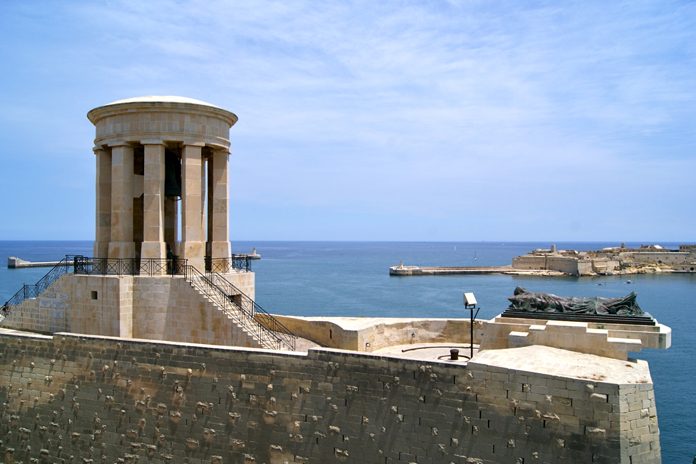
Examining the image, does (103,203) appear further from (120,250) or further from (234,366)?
(234,366)

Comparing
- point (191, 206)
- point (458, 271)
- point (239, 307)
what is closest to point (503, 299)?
point (458, 271)

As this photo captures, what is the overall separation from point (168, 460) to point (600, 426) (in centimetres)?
932

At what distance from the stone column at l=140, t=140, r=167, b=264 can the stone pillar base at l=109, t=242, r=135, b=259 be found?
60 centimetres

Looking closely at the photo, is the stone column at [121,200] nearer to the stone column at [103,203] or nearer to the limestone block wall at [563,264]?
the stone column at [103,203]

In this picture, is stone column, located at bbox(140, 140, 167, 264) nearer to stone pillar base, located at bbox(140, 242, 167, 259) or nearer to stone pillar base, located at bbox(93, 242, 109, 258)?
stone pillar base, located at bbox(140, 242, 167, 259)

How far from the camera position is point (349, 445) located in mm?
11086

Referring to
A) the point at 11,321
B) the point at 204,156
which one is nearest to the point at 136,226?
the point at 204,156

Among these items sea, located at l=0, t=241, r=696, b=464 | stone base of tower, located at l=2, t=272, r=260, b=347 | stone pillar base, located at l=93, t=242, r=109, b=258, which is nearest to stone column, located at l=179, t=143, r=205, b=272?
stone base of tower, located at l=2, t=272, r=260, b=347

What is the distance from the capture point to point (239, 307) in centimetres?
1647

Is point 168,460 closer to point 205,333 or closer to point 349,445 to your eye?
point 205,333

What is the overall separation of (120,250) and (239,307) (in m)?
4.02

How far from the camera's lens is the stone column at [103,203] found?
57.6 ft

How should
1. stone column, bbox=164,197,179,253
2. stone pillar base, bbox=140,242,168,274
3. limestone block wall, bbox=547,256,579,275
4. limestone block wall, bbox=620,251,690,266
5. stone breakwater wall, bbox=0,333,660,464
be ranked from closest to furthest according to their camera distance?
stone breakwater wall, bbox=0,333,660,464 → stone pillar base, bbox=140,242,168,274 → stone column, bbox=164,197,179,253 → limestone block wall, bbox=547,256,579,275 → limestone block wall, bbox=620,251,690,266

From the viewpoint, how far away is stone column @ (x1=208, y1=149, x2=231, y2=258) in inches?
704
